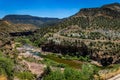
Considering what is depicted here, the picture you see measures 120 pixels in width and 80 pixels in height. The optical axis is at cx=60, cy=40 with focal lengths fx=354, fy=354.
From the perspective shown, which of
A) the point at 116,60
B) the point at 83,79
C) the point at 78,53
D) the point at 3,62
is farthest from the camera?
the point at 78,53

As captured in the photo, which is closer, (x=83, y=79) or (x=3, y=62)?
(x=83, y=79)

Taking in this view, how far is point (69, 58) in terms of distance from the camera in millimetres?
188750

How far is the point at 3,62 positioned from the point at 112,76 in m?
33.1

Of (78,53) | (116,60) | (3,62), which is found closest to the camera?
(3,62)

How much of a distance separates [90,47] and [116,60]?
2253 cm

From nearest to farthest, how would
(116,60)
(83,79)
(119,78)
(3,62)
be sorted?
(119,78) → (83,79) → (3,62) → (116,60)

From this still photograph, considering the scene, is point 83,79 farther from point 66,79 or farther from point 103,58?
point 103,58

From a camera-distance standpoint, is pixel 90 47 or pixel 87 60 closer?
pixel 87 60

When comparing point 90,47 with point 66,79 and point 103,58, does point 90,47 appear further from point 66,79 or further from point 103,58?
point 66,79

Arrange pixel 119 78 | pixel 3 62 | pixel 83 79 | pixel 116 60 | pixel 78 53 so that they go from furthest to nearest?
pixel 78 53 < pixel 116 60 < pixel 3 62 < pixel 83 79 < pixel 119 78

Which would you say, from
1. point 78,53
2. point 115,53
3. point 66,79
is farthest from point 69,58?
point 66,79

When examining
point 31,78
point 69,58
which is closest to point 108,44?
point 69,58

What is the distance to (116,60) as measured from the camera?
180 meters

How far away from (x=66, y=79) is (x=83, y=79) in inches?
159
